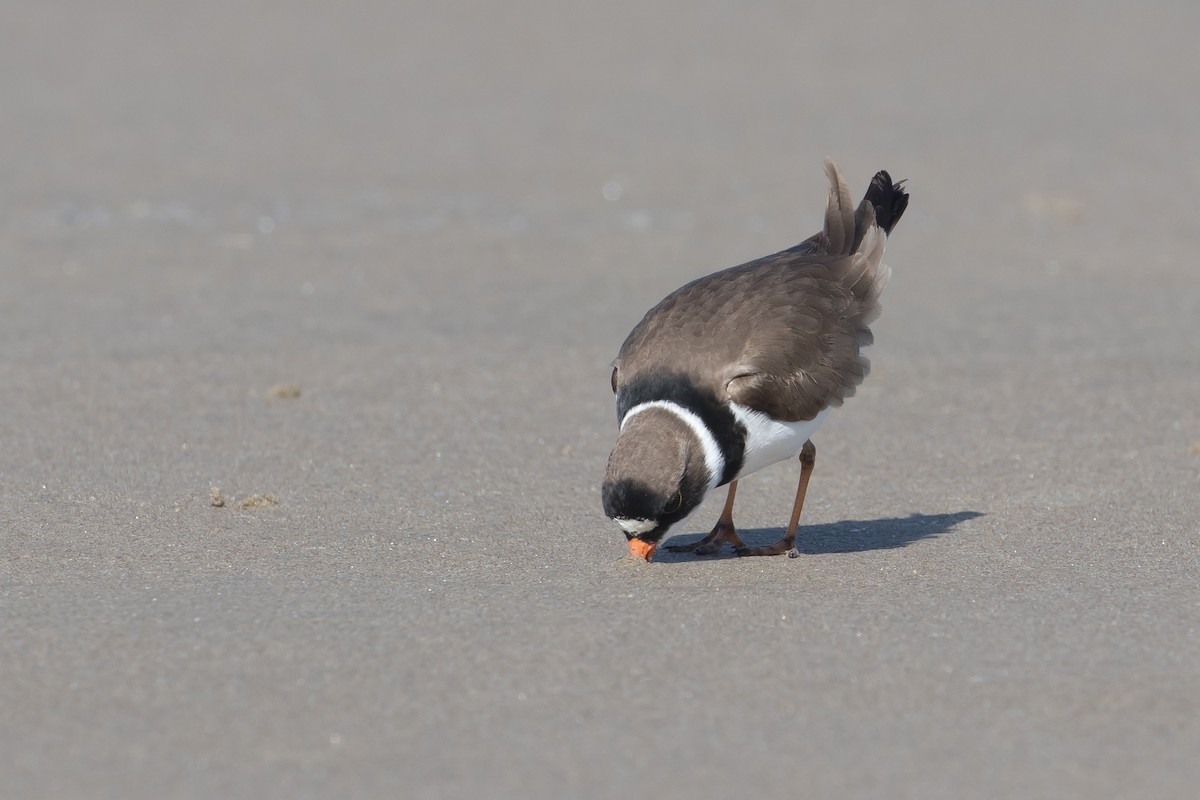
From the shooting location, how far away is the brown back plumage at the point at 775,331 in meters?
5.47

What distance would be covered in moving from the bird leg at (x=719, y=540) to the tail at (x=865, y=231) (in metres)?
0.91

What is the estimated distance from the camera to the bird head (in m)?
5.07

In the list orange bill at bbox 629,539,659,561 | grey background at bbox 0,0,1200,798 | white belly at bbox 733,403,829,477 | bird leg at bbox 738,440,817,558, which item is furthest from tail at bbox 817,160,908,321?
orange bill at bbox 629,539,659,561

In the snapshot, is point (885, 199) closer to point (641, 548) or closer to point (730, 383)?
point (730, 383)

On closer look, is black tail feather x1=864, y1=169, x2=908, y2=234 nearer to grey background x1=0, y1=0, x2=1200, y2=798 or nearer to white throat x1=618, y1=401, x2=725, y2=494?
grey background x1=0, y1=0, x2=1200, y2=798

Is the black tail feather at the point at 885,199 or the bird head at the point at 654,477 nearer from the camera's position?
the bird head at the point at 654,477

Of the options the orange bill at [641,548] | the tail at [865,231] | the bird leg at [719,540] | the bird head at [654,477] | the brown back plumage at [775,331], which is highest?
the tail at [865,231]

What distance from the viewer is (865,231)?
6516 mm

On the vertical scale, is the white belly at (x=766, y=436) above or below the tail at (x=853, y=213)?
below

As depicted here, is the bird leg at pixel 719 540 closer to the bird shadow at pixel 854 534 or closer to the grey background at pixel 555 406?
the bird shadow at pixel 854 534

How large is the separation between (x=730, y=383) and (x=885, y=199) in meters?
1.69

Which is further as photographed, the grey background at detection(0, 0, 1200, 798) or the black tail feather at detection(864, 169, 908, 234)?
the black tail feather at detection(864, 169, 908, 234)

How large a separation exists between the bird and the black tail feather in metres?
0.39

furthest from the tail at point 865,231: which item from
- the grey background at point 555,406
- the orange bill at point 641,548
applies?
the orange bill at point 641,548
